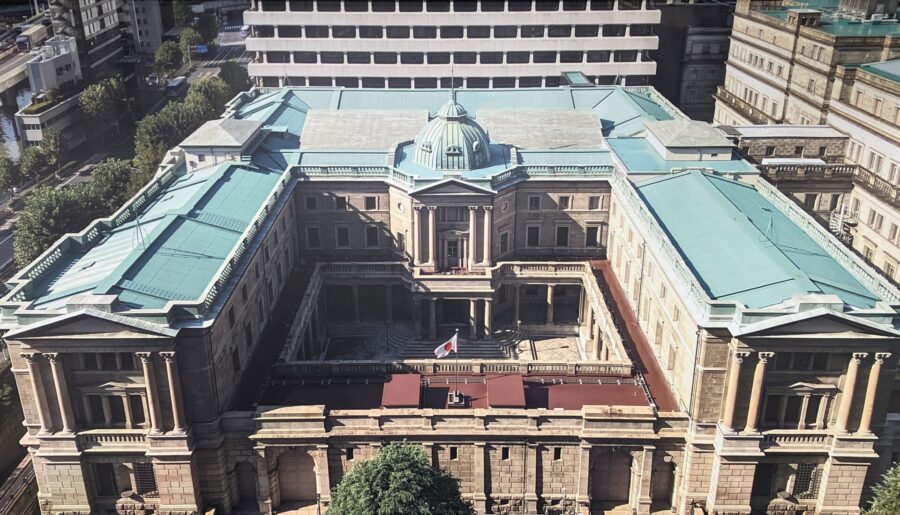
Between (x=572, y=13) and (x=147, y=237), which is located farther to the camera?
(x=572, y=13)

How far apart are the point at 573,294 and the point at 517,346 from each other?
10.0 m

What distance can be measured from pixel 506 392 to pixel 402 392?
8575 mm

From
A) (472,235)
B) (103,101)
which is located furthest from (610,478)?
(103,101)

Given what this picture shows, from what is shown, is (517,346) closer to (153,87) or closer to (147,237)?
(147,237)

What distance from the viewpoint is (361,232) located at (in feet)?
300

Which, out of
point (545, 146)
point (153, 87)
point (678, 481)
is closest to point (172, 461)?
point (678, 481)

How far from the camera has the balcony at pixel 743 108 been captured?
396 ft

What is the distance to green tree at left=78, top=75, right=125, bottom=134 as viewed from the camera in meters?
145

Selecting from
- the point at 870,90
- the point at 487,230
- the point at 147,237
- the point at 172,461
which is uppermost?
the point at 870,90

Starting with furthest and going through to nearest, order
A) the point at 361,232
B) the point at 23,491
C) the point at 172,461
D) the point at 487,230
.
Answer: the point at 361,232 → the point at 487,230 → the point at 23,491 → the point at 172,461

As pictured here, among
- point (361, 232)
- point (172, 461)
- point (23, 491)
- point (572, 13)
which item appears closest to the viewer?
point (172, 461)

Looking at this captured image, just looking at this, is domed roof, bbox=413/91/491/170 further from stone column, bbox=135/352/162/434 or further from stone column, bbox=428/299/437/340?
stone column, bbox=135/352/162/434

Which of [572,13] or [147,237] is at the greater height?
[572,13]

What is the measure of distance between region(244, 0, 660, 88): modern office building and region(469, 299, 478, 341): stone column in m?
61.8
